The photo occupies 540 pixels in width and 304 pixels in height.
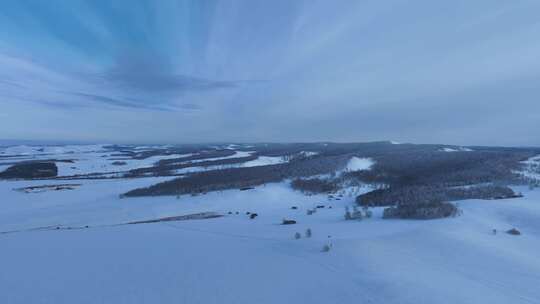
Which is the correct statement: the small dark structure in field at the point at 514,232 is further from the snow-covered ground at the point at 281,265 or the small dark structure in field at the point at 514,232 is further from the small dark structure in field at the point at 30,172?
the small dark structure in field at the point at 30,172

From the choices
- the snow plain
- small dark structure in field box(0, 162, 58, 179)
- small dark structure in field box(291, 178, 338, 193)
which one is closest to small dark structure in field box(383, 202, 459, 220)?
the snow plain

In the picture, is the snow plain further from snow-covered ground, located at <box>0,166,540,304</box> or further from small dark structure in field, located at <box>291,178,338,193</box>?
small dark structure in field, located at <box>291,178,338,193</box>

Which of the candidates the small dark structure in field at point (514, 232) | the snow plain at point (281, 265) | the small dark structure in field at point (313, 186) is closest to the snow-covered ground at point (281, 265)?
the snow plain at point (281, 265)

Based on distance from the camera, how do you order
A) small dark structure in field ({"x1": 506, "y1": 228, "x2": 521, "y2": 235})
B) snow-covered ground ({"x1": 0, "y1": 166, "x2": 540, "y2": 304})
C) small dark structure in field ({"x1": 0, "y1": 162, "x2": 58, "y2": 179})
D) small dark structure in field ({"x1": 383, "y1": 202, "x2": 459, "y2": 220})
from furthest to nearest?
small dark structure in field ({"x1": 0, "y1": 162, "x2": 58, "y2": 179})
small dark structure in field ({"x1": 383, "y1": 202, "x2": 459, "y2": 220})
small dark structure in field ({"x1": 506, "y1": 228, "x2": 521, "y2": 235})
snow-covered ground ({"x1": 0, "y1": 166, "x2": 540, "y2": 304})

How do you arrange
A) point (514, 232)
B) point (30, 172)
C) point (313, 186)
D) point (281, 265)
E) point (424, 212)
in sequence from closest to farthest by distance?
point (281, 265)
point (514, 232)
point (424, 212)
point (313, 186)
point (30, 172)

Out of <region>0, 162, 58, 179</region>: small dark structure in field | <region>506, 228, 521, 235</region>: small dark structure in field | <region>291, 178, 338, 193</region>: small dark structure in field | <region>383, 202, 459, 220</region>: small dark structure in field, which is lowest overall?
<region>0, 162, 58, 179</region>: small dark structure in field

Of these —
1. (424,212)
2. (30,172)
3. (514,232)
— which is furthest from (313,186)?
(30,172)

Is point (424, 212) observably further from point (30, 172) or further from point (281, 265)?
point (30, 172)

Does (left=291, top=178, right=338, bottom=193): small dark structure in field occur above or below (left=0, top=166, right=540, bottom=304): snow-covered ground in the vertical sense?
below

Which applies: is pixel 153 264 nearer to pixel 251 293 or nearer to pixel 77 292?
pixel 77 292
